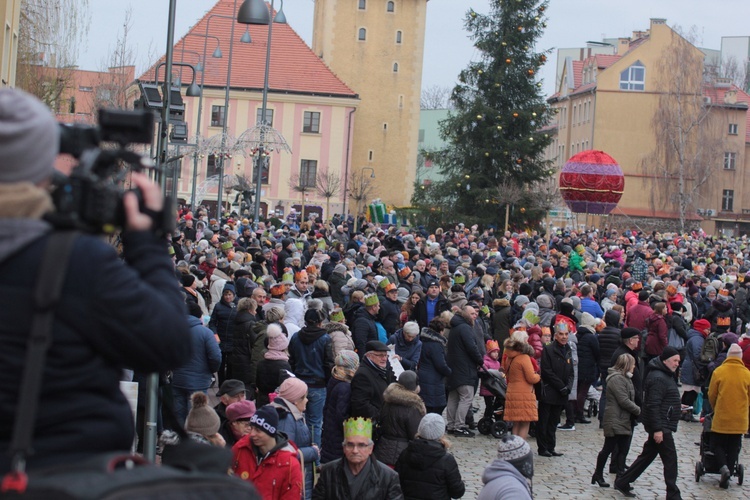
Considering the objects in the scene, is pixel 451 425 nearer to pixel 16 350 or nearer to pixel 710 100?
pixel 16 350

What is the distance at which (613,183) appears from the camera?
1848 inches

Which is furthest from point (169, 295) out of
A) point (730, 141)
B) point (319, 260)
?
point (730, 141)

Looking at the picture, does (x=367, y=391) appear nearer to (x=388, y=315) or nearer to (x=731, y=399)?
(x=731, y=399)

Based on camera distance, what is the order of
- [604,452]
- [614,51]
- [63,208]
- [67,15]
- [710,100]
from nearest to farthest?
[63,208]
[604,452]
[67,15]
[710,100]
[614,51]

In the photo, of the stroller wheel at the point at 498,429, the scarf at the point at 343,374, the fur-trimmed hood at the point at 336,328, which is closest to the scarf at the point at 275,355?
the scarf at the point at 343,374

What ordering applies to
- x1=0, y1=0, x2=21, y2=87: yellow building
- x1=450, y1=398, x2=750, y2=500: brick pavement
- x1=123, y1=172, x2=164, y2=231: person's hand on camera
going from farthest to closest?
x1=0, y1=0, x2=21, y2=87: yellow building → x1=450, y1=398, x2=750, y2=500: brick pavement → x1=123, y1=172, x2=164, y2=231: person's hand on camera

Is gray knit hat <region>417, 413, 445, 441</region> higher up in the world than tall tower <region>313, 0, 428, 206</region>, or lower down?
lower down

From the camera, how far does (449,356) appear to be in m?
15.5

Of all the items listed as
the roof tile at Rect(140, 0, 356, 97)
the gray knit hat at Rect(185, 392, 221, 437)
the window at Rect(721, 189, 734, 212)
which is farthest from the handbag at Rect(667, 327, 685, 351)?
the window at Rect(721, 189, 734, 212)

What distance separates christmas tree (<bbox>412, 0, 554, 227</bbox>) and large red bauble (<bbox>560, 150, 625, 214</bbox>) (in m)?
4.91

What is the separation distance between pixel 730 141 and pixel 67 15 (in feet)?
199

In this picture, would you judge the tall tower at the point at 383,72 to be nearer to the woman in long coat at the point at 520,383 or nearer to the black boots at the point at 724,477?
the woman in long coat at the point at 520,383

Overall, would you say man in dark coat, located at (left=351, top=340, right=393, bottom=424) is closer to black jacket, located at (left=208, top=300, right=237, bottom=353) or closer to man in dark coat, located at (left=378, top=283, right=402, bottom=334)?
black jacket, located at (left=208, top=300, right=237, bottom=353)

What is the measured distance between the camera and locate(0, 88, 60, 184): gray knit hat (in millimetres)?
2463
